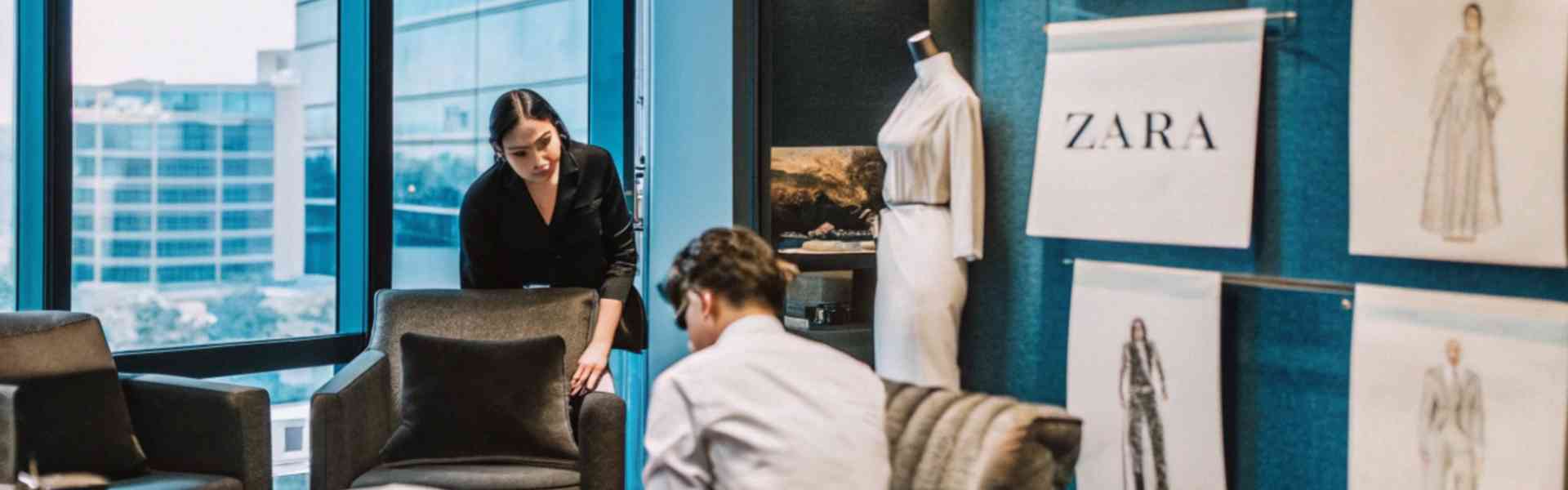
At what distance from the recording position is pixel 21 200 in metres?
3.84

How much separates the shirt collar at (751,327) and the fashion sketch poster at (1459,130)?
3.78 feet

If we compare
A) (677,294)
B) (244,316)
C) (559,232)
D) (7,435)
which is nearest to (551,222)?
(559,232)

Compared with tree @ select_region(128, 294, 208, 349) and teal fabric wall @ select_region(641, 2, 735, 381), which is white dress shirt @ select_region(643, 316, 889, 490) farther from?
tree @ select_region(128, 294, 208, 349)

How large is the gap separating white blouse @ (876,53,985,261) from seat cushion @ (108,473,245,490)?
5.67ft

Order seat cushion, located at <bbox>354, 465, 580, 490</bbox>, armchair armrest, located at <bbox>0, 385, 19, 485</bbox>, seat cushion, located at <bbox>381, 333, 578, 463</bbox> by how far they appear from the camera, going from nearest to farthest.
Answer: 1. armchair armrest, located at <bbox>0, 385, 19, 485</bbox>
2. seat cushion, located at <bbox>354, 465, 580, 490</bbox>
3. seat cushion, located at <bbox>381, 333, 578, 463</bbox>

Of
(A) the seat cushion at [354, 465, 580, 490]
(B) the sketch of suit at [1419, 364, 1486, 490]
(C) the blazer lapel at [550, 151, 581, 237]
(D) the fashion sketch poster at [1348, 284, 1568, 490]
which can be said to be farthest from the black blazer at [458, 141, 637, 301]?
(B) the sketch of suit at [1419, 364, 1486, 490]

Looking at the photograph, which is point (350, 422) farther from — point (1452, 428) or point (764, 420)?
point (1452, 428)

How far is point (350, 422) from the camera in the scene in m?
3.31

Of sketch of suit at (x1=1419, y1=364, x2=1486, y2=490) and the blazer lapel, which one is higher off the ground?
the blazer lapel

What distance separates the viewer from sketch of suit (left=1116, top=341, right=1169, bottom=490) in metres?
2.82

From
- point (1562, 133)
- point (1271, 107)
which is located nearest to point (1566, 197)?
point (1562, 133)

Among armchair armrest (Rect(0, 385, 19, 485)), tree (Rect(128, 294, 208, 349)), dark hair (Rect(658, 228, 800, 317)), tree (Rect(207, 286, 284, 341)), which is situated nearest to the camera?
dark hair (Rect(658, 228, 800, 317))

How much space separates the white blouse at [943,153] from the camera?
3.15m

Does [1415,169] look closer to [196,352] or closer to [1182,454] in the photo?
[1182,454]
